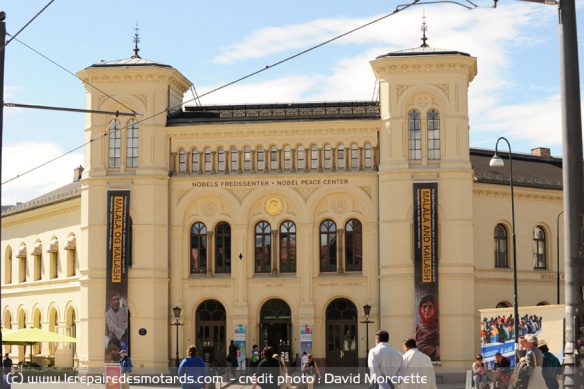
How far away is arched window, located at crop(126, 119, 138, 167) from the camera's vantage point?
4828cm

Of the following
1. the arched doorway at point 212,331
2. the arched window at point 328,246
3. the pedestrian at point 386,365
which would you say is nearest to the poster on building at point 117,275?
the arched doorway at point 212,331

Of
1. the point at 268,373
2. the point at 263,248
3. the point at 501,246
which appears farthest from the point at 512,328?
the point at 268,373

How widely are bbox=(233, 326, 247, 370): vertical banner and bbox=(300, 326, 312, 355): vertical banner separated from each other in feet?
8.31

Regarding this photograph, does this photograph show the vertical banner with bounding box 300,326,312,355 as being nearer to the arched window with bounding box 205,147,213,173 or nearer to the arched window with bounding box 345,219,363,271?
the arched window with bounding box 345,219,363,271

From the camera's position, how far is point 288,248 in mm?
48062

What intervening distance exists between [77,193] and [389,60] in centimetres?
1852

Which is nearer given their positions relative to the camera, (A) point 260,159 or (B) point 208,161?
(A) point 260,159

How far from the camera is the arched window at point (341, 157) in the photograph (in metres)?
47.6

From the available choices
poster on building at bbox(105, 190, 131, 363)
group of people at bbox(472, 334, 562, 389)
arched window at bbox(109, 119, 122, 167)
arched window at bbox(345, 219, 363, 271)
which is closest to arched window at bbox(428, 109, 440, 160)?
arched window at bbox(345, 219, 363, 271)

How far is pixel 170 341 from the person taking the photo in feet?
156

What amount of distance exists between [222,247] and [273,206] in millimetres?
2998

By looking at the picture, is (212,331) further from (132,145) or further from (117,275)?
(132,145)

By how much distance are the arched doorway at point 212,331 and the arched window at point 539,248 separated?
15813 millimetres

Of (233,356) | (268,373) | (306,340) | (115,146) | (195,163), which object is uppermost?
(115,146)
